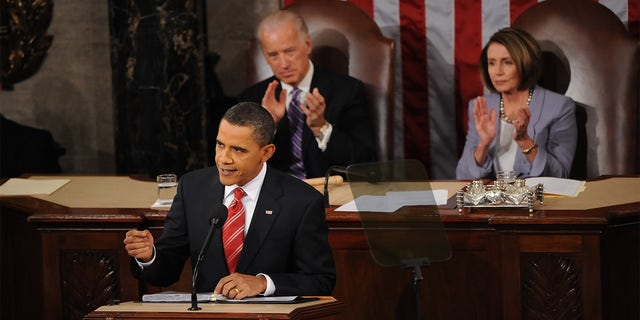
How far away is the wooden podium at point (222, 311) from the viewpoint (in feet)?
11.5

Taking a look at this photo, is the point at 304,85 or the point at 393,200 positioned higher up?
the point at 304,85

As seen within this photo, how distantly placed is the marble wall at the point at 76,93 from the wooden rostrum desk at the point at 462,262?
2553mm

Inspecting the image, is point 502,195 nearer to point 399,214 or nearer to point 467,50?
point 399,214

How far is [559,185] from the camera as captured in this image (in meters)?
5.39

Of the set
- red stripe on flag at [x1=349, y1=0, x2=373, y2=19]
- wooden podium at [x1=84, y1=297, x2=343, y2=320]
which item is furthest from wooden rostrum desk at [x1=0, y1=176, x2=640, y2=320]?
red stripe on flag at [x1=349, y1=0, x2=373, y2=19]

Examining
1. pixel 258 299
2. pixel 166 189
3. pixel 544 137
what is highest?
pixel 544 137

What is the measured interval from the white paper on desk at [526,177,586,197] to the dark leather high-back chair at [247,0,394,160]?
1372 millimetres

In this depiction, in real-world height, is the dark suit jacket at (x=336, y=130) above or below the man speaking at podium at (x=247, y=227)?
above

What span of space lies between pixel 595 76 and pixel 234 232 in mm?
3062

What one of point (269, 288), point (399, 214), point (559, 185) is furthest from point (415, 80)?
point (269, 288)

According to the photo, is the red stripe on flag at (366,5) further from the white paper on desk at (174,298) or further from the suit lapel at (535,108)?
the white paper on desk at (174,298)

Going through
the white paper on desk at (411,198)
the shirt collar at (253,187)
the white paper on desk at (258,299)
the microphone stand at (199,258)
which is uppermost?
the shirt collar at (253,187)

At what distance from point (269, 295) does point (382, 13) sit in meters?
3.78

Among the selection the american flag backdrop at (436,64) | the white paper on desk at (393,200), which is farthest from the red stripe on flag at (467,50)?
the white paper on desk at (393,200)
